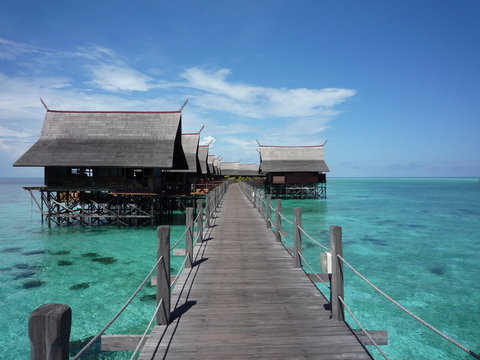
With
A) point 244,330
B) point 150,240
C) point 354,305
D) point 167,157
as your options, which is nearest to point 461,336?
point 354,305

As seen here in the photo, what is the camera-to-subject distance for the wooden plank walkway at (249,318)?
3666 mm

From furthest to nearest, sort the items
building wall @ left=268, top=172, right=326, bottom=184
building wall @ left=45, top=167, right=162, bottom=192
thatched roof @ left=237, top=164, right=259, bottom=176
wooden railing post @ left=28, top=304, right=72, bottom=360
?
thatched roof @ left=237, top=164, right=259, bottom=176 < building wall @ left=268, top=172, right=326, bottom=184 < building wall @ left=45, top=167, right=162, bottom=192 < wooden railing post @ left=28, top=304, right=72, bottom=360

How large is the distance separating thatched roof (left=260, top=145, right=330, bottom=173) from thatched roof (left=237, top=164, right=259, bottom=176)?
111 ft

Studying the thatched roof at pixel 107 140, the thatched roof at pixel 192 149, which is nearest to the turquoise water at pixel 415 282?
the thatched roof at pixel 107 140

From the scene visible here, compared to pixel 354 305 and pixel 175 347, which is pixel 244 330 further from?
pixel 354 305

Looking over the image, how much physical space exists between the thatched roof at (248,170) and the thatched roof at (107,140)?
58.4 m

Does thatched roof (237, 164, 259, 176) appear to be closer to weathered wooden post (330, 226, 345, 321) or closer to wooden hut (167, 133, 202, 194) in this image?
wooden hut (167, 133, 202, 194)

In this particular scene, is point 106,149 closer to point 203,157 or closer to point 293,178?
point 203,157

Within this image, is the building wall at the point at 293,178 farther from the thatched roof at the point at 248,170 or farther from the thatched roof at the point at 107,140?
the thatched roof at the point at 248,170

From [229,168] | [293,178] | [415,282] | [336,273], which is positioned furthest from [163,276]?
[229,168]

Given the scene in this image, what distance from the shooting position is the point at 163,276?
4355mm

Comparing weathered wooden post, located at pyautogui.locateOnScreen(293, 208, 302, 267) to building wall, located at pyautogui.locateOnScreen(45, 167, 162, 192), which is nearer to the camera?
weathered wooden post, located at pyautogui.locateOnScreen(293, 208, 302, 267)

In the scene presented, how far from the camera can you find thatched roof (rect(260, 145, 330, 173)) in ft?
151

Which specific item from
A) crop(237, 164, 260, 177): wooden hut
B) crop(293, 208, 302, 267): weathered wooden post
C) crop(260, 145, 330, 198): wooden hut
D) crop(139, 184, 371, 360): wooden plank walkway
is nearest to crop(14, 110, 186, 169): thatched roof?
crop(293, 208, 302, 267): weathered wooden post
